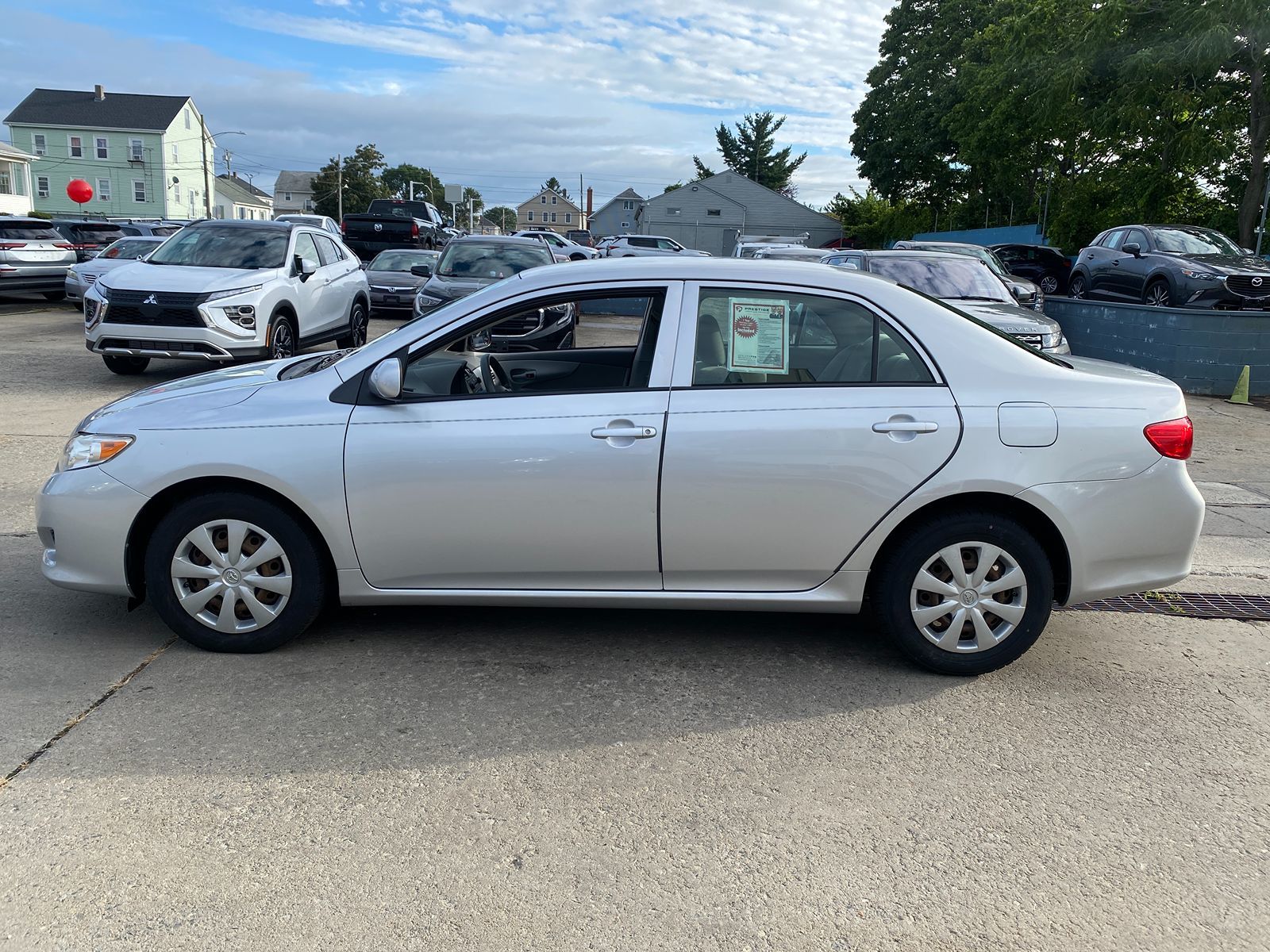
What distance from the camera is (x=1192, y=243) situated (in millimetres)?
17266

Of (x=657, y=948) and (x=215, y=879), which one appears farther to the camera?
(x=215, y=879)

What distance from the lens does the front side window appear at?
4.23 m

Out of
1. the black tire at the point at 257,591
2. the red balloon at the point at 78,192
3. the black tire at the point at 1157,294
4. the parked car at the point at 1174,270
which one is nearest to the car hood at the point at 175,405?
the black tire at the point at 257,591

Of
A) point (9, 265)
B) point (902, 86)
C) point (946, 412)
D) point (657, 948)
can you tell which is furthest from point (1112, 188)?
point (657, 948)

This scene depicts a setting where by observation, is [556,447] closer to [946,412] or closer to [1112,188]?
[946,412]

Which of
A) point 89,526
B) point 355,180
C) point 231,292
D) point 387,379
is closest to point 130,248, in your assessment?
point 231,292

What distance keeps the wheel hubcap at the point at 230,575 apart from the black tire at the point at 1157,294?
15.9 metres

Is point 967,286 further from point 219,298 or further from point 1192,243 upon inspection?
point 219,298

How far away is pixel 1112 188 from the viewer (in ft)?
112

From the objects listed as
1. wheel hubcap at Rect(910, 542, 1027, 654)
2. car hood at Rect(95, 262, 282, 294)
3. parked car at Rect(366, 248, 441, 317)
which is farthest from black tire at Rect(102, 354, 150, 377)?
wheel hubcap at Rect(910, 542, 1027, 654)

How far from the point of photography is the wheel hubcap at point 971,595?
13.7ft

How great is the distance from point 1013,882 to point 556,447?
2.18 meters

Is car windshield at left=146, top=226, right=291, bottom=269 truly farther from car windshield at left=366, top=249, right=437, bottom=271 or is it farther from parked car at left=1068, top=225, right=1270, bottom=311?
parked car at left=1068, top=225, right=1270, bottom=311

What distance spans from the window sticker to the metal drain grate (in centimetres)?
215
